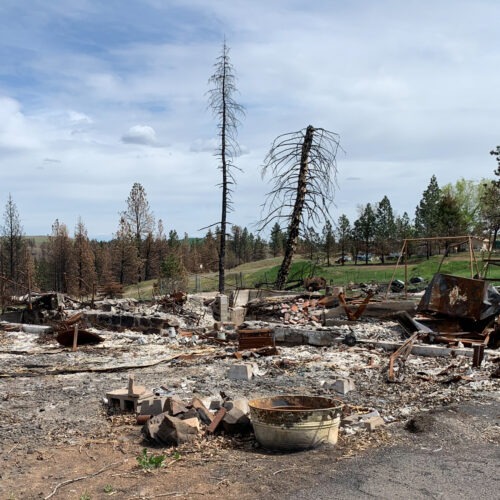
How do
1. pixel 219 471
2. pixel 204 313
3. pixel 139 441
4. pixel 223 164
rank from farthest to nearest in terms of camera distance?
pixel 223 164
pixel 204 313
pixel 139 441
pixel 219 471

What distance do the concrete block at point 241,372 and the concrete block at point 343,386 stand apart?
57.3 inches

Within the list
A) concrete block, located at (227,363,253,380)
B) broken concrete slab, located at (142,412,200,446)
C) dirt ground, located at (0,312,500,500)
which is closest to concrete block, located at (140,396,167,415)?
dirt ground, located at (0,312,500,500)

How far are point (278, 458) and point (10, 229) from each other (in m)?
49.8

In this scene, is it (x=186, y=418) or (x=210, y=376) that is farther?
(x=210, y=376)

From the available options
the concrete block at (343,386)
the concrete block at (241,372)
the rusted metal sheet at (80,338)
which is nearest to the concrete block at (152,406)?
the concrete block at (241,372)

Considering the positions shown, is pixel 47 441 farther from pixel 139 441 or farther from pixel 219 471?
pixel 219 471

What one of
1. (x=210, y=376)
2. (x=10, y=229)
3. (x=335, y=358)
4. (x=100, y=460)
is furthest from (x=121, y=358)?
(x=10, y=229)

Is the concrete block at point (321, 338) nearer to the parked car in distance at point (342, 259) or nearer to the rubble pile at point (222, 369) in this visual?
the rubble pile at point (222, 369)

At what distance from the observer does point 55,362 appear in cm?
1189

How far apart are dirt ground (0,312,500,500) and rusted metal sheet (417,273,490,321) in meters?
2.74

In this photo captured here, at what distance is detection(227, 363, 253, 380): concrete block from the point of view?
947cm

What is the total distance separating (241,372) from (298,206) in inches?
586

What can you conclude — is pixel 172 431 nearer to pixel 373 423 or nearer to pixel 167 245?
pixel 373 423

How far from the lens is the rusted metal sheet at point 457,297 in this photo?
529 inches
